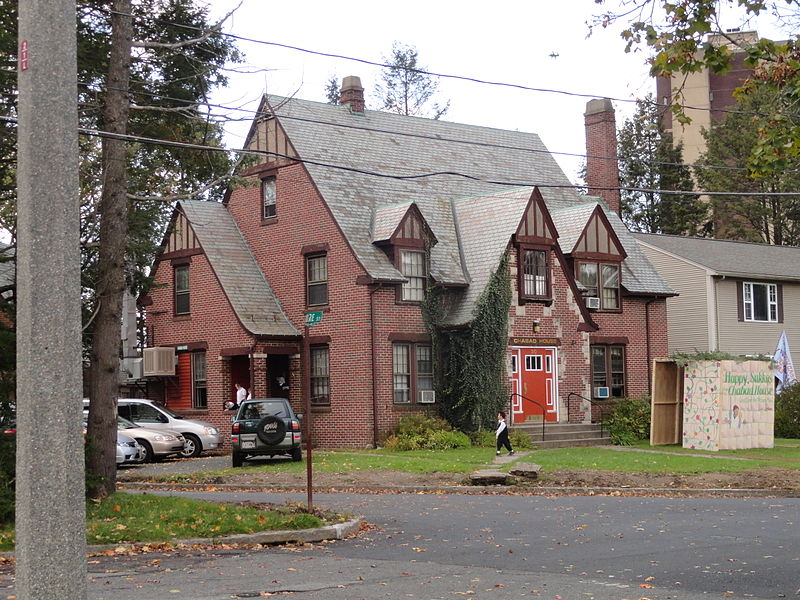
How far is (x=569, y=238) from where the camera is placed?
1417 inches

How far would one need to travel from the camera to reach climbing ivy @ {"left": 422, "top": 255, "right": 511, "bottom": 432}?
1244 inches

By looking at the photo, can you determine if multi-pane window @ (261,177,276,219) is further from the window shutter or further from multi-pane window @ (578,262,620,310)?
the window shutter

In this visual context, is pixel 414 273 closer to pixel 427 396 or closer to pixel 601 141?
pixel 427 396

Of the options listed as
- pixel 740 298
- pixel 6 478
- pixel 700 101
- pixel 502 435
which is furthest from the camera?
pixel 700 101

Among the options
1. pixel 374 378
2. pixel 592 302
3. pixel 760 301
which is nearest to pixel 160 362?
pixel 374 378

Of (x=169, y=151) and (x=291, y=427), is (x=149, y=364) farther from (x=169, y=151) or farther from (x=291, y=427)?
(x=169, y=151)

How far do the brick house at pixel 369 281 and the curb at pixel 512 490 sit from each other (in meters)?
8.68

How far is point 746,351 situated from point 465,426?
16.4 m

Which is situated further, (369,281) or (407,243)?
(407,243)

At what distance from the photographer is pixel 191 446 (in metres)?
31.3

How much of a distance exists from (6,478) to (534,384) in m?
21.4

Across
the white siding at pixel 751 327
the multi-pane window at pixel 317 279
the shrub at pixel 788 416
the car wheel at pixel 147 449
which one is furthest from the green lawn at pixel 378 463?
the white siding at pixel 751 327

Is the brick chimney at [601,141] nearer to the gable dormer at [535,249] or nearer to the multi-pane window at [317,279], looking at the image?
the gable dormer at [535,249]

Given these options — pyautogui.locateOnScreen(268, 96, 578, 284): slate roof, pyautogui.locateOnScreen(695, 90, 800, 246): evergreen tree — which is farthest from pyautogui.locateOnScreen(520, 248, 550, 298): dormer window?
pyautogui.locateOnScreen(695, 90, 800, 246): evergreen tree
